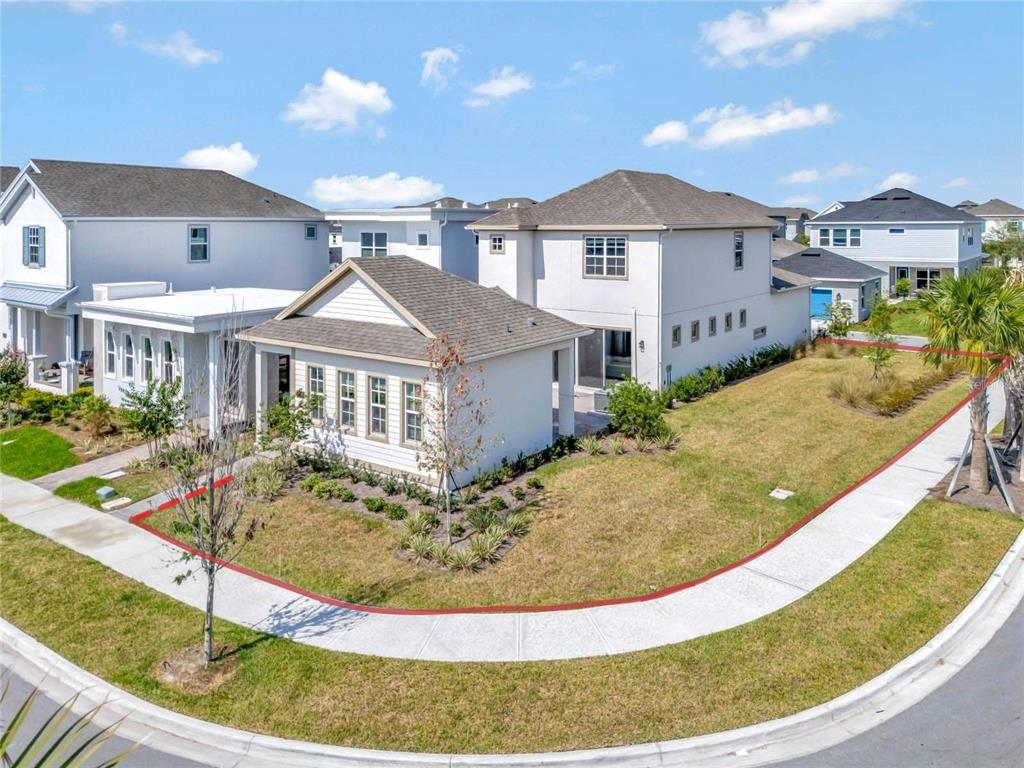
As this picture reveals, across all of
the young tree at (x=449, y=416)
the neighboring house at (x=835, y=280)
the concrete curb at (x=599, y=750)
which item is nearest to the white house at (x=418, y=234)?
the young tree at (x=449, y=416)

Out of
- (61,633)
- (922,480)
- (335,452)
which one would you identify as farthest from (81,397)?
(922,480)

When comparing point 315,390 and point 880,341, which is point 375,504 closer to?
point 315,390

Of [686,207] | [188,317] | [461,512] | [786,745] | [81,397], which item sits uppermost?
[686,207]

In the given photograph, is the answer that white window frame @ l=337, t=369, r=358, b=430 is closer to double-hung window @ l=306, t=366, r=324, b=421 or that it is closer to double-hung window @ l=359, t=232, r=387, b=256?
double-hung window @ l=306, t=366, r=324, b=421

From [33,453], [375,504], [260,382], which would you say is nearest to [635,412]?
[375,504]

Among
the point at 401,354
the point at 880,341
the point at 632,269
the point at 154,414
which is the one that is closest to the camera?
the point at 401,354

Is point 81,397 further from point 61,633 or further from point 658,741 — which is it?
point 658,741

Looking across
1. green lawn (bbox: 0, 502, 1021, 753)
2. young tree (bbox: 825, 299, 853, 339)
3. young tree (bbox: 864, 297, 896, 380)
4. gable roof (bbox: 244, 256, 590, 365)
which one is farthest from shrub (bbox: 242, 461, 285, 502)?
young tree (bbox: 825, 299, 853, 339)

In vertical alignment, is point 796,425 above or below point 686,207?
below
